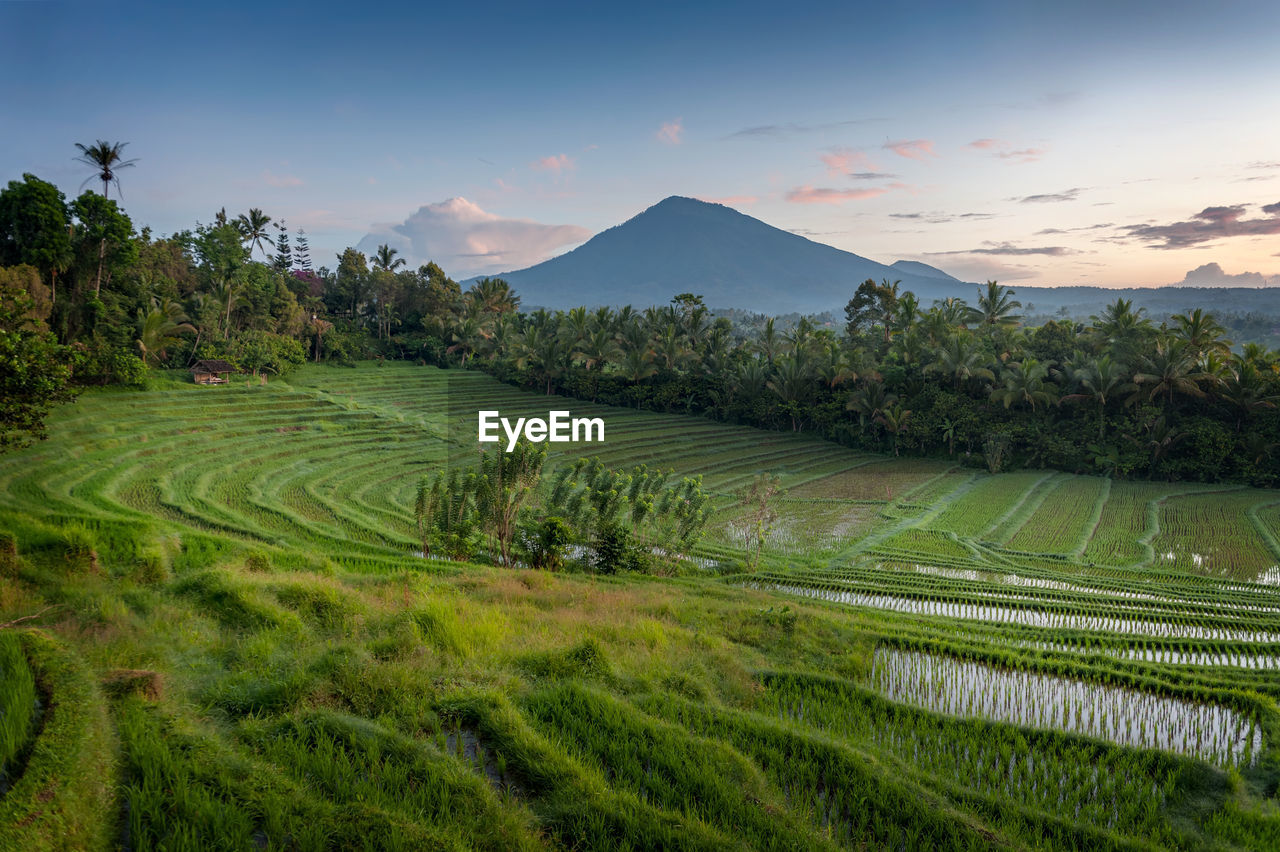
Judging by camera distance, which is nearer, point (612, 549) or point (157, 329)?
point (612, 549)

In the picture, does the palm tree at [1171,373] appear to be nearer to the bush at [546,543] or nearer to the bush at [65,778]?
the bush at [546,543]

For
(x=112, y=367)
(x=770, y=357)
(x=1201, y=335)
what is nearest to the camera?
(x=112, y=367)

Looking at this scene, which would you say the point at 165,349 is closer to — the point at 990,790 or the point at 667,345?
the point at 667,345

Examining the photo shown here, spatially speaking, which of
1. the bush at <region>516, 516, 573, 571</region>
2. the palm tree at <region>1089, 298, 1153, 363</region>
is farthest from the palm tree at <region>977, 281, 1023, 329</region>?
the bush at <region>516, 516, 573, 571</region>

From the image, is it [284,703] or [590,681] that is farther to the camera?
[590,681]

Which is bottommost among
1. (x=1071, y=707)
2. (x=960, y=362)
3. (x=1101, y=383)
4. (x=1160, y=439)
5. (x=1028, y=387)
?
(x=1071, y=707)

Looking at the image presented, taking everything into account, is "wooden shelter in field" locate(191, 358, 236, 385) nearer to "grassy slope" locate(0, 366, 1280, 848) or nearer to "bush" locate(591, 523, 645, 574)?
"grassy slope" locate(0, 366, 1280, 848)

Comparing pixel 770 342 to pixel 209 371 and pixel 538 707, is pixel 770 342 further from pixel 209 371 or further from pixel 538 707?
pixel 538 707

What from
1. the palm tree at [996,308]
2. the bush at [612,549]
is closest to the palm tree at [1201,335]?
the palm tree at [996,308]

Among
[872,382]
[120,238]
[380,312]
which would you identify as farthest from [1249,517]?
[380,312]

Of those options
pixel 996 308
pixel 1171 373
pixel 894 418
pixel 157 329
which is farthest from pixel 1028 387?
pixel 157 329
